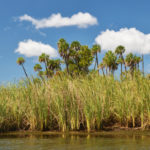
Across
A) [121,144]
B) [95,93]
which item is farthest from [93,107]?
[121,144]

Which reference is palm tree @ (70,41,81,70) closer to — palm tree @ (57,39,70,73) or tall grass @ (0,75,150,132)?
palm tree @ (57,39,70,73)

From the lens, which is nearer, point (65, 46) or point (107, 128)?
point (107, 128)

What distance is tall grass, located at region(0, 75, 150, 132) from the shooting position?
24.1 feet

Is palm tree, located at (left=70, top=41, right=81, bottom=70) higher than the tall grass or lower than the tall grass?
higher

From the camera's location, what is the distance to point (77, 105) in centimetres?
746

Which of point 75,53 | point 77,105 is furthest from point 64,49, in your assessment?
point 77,105

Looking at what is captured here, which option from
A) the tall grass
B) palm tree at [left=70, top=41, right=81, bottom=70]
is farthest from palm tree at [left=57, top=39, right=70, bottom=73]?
the tall grass

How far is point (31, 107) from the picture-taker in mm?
7750

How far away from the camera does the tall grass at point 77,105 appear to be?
7.33 meters

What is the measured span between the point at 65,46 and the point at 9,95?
42255 millimetres

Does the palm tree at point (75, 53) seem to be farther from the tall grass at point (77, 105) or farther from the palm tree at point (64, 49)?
the tall grass at point (77, 105)

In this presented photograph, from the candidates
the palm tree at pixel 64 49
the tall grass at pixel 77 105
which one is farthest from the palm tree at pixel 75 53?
the tall grass at pixel 77 105

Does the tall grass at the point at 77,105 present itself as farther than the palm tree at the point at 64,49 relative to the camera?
No

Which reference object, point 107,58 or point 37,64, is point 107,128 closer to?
point 107,58
